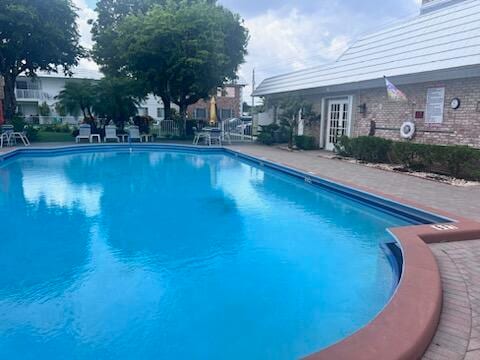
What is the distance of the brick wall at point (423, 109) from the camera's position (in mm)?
9039

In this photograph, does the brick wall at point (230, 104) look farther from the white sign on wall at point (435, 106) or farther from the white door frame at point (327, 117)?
the white sign on wall at point (435, 106)

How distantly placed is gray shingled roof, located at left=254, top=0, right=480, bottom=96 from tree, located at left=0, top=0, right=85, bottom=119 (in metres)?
11.6

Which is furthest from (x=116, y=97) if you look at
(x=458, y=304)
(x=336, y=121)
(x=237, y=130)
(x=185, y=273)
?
(x=458, y=304)

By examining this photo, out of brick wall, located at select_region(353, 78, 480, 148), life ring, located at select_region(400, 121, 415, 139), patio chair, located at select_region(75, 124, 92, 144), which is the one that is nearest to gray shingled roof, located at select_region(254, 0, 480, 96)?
brick wall, located at select_region(353, 78, 480, 148)

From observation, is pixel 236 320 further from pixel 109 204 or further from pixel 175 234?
pixel 109 204

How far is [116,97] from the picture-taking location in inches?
711

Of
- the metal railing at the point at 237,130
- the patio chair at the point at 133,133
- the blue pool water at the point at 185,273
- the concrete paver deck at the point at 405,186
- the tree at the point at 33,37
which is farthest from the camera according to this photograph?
the metal railing at the point at 237,130

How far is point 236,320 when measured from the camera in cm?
321

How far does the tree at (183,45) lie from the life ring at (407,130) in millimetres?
8940

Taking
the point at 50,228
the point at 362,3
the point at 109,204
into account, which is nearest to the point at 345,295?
the point at 50,228

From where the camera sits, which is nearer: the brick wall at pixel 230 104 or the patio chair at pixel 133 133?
the patio chair at pixel 133 133

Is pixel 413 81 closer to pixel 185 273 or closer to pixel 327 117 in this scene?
pixel 327 117

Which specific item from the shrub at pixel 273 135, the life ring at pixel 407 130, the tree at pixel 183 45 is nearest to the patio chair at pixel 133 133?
the tree at pixel 183 45

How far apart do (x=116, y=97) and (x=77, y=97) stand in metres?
1.79
